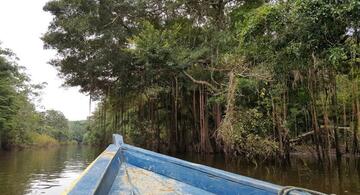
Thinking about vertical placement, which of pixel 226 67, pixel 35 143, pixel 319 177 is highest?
pixel 226 67

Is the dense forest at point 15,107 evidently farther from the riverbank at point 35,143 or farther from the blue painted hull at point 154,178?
the blue painted hull at point 154,178

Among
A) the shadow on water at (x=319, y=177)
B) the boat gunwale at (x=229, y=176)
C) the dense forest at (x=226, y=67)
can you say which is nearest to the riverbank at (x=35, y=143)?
the dense forest at (x=226, y=67)

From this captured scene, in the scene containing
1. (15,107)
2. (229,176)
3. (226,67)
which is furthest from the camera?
(15,107)

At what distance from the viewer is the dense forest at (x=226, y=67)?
678 centimetres

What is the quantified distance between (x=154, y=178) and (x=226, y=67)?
8.35 m

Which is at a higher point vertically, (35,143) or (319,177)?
(319,177)

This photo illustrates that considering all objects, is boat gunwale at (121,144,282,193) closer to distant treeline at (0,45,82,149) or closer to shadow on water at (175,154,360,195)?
shadow on water at (175,154,360,195)

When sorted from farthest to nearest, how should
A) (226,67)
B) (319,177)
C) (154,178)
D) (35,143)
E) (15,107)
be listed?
(35,143) < (15,107) < (226,67) < (319,177) < (154,178)

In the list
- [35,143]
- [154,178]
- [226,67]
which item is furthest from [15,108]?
[154,178]

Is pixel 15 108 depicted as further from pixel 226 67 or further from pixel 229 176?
pixel 229 176

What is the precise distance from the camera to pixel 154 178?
3.74 m

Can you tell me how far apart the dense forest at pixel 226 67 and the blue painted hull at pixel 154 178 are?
3542mm

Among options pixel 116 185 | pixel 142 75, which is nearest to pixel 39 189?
pixel 116 185

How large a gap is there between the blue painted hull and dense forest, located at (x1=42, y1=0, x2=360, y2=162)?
354 centimetres
